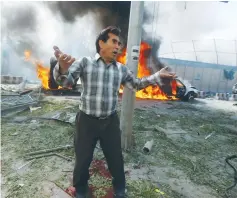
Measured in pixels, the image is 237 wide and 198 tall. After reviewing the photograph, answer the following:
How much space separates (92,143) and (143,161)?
205 cm

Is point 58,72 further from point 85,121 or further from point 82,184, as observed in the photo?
point 82,184

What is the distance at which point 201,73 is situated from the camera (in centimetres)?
2122

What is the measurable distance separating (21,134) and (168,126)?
4505 mm

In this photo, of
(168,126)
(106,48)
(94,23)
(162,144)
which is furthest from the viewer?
(94,23)

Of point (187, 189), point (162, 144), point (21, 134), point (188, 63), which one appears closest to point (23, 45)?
point (188, 63)

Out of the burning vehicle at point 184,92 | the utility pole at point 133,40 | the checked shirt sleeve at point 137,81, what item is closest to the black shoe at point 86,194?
the checked shirt sleeve at point 137,81

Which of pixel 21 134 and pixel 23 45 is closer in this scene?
pixel 21 134

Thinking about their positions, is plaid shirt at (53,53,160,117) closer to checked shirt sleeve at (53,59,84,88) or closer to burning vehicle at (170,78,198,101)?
checked shirt sleeve at (53,59,84,88)

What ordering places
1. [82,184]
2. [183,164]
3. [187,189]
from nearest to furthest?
[82,184]
[187,189]
[183,164]

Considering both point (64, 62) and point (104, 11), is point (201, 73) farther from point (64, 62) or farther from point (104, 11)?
point (64, 62)

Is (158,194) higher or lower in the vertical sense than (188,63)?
lower

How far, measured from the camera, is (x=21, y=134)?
5.91 metres

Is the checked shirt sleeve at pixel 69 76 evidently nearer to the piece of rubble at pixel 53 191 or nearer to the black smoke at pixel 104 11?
the piece of rubble at pixel 53 191

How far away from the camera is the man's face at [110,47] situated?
2904mm
